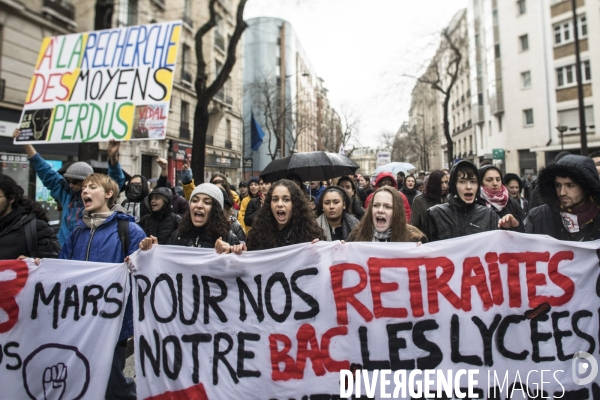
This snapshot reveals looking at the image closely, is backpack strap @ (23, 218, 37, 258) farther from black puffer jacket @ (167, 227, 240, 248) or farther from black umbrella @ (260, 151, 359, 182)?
black umbrella @ (260, 151, 359, 182)

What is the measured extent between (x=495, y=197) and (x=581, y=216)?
2.95ft

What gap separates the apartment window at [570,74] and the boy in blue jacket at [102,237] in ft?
101

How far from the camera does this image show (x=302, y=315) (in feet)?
8.71

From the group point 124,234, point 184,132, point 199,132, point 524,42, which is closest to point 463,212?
point 124,234

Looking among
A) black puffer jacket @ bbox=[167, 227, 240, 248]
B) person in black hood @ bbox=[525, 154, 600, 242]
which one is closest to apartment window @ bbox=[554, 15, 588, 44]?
person in black hood @ bbox=[525, 154, 600, 242]

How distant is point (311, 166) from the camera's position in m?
6.83

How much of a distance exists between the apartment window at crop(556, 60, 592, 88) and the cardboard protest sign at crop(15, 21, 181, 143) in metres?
28.9

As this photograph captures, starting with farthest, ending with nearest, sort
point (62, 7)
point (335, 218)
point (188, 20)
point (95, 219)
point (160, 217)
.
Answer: point (188, 20), point (62, 7), point (160, 217), point (335, 218), point (95, 219)

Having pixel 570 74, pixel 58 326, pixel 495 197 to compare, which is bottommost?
pixel 58 326

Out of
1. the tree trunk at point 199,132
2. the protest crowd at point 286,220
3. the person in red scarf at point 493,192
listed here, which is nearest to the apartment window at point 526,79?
the tree trunk at point 199,132

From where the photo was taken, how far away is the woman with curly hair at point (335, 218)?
3799mm

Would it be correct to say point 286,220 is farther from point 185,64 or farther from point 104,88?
point 185,64

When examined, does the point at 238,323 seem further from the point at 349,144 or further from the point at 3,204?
the point at 349,144

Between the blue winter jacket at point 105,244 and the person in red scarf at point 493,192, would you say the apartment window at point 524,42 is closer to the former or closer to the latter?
the person in red scarf at point 493,192
